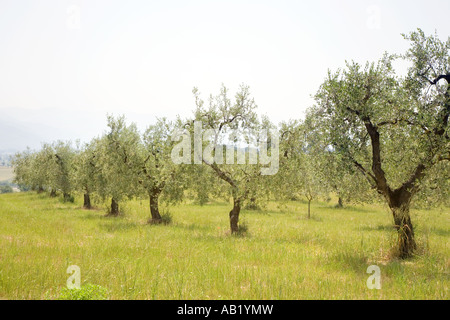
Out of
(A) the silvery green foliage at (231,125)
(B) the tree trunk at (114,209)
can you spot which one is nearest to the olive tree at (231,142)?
(A) the silvery green foliage at (231,125)

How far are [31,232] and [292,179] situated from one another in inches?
756

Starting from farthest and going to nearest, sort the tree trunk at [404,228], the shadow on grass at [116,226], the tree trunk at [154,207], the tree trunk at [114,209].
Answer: the tree trunk at [114,209], the tree trunk at [154,207], the shadow on grass at [116,226], the tree trunk at [404,228]

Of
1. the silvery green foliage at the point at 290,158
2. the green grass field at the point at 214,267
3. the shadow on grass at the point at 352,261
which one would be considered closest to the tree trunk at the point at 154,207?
the green grass field at the point at 214,267

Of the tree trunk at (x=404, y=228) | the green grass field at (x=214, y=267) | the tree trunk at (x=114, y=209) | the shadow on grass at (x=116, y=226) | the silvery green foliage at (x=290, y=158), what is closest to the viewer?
the green grass field at (x=214, y=267)

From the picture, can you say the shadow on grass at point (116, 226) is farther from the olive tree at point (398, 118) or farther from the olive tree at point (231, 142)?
the olive tree at point (398, 118)

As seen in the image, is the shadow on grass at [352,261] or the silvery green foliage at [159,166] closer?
the shadow on grass at [352,261]

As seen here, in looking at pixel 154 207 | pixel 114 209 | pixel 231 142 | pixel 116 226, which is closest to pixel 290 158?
pixel 231 142

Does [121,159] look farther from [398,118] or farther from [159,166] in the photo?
[398,118]

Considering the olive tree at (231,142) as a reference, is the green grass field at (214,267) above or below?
below

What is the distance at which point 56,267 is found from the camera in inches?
444

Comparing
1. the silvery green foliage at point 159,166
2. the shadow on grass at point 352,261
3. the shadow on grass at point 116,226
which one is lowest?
the shadow on grass at point 116,226

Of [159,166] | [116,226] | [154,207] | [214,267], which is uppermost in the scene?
[159,166]
